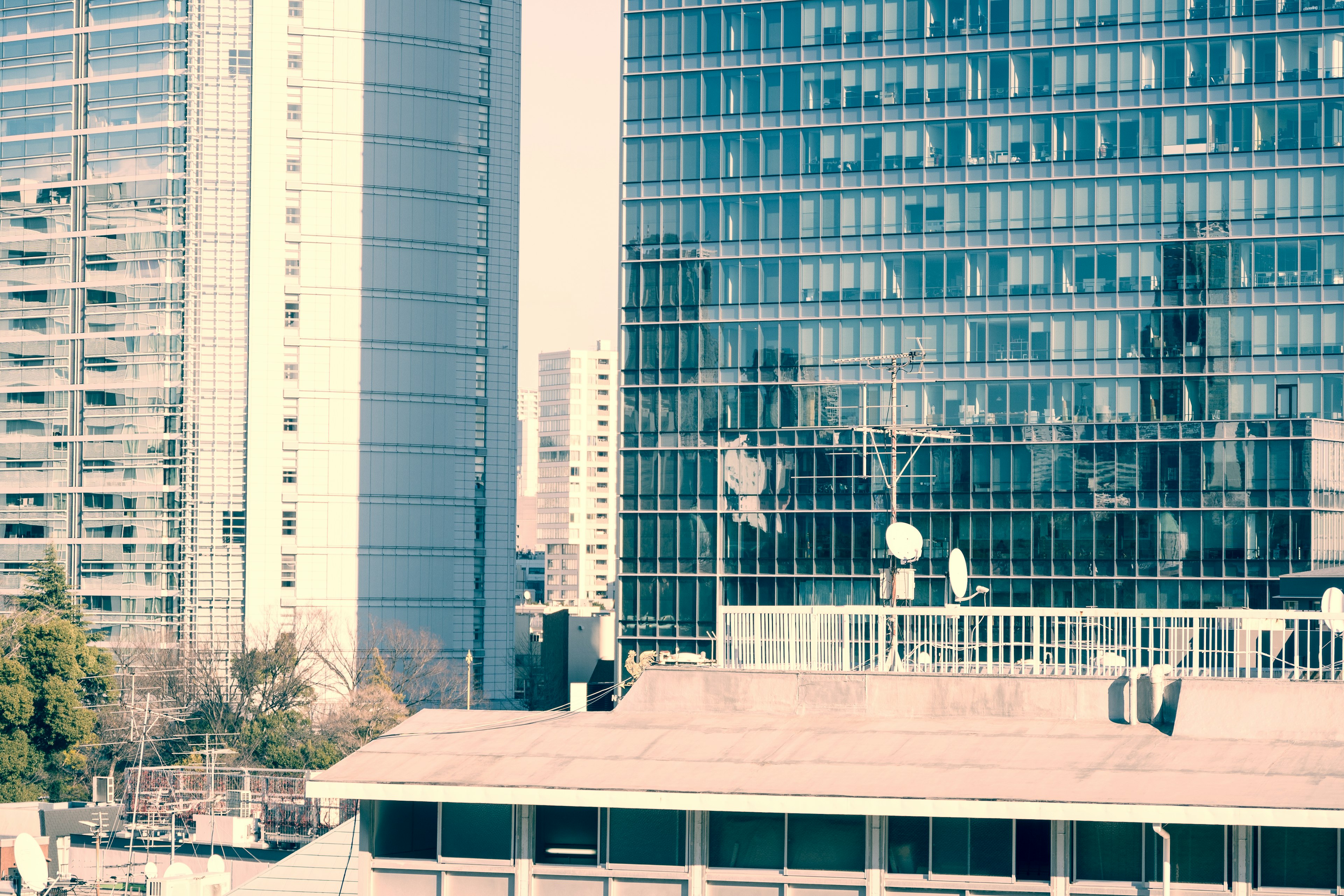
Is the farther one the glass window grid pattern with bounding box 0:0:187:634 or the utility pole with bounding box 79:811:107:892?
the glass window grid pattern with bounding box 0:0:187:634

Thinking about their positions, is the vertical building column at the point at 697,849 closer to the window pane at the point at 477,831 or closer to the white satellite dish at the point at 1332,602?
the window pane at the point at 477,831

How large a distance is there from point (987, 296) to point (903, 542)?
90499mm

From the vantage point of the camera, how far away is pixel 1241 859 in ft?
93.4

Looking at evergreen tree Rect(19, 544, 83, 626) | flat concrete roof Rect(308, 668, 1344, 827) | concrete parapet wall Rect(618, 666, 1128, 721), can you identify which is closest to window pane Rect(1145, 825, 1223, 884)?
flat concrete roof Rect(308, 668, 1344, 827)

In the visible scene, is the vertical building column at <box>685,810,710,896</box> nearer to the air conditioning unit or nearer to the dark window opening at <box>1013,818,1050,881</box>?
the dark window opening at <box>1013,818,1050,881</box>

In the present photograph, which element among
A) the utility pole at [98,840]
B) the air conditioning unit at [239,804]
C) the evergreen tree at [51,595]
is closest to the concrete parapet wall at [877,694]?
the utility pole at [98,840]

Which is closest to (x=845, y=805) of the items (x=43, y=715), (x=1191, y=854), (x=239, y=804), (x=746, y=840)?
(x=746, y=840)

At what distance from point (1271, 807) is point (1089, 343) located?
99.6 m

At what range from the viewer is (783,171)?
129 metres

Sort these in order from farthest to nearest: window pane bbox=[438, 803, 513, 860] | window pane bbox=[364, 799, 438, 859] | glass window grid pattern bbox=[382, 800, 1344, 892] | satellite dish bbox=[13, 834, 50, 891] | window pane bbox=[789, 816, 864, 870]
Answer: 1. satellite dish bbox=[13, 834, 50, 891]
2. window pane bbox=[364, 799, 438, 859]
3. window pane bbox=[438, 803, 513, 860]
4. window pane bbox=[789, 816, 864, 870]
5. glass window grid pattern bbox=[382, 800, 1344, 892]

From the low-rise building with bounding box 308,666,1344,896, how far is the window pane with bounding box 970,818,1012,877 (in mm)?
31

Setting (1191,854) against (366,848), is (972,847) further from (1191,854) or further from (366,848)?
(366,848)

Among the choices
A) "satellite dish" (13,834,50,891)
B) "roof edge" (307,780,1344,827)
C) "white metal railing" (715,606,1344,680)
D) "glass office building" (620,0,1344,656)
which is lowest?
"satellite dish" (13,834,50,891)

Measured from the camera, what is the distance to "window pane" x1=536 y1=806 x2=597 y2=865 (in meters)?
31.2
